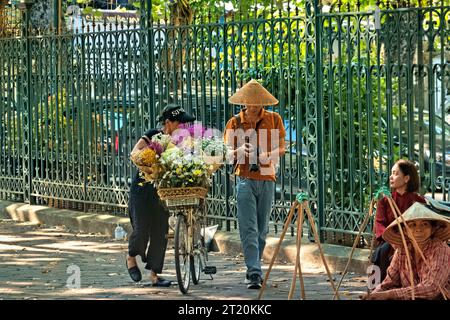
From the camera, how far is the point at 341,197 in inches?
555

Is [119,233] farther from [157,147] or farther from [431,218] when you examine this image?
[431,218]

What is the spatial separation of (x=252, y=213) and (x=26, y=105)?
7.62 metres

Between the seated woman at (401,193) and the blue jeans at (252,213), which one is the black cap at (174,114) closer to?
the blue jeans at (252,213)

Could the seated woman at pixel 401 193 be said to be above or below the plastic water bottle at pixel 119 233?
above

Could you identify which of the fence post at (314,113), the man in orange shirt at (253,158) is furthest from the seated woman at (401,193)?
the fence post at (314,113)

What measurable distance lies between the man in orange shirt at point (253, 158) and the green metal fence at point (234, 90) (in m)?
1.46

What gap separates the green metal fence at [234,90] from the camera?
13.3 metres

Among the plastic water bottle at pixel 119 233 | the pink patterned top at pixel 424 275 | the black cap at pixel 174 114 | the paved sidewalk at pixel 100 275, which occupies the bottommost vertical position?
the paved sidewalk at pixel 100 275

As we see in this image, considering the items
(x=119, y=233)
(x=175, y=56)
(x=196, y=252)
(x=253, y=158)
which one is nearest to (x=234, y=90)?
(x=175, y=56)

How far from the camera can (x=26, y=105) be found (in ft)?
63.7

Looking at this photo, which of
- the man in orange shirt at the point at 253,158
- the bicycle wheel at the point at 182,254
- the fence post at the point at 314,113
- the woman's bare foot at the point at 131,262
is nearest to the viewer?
the bicycle wheel at the point at 182,254

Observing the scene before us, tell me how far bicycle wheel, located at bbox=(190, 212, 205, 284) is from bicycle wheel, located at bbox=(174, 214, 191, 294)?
0.33 ft
